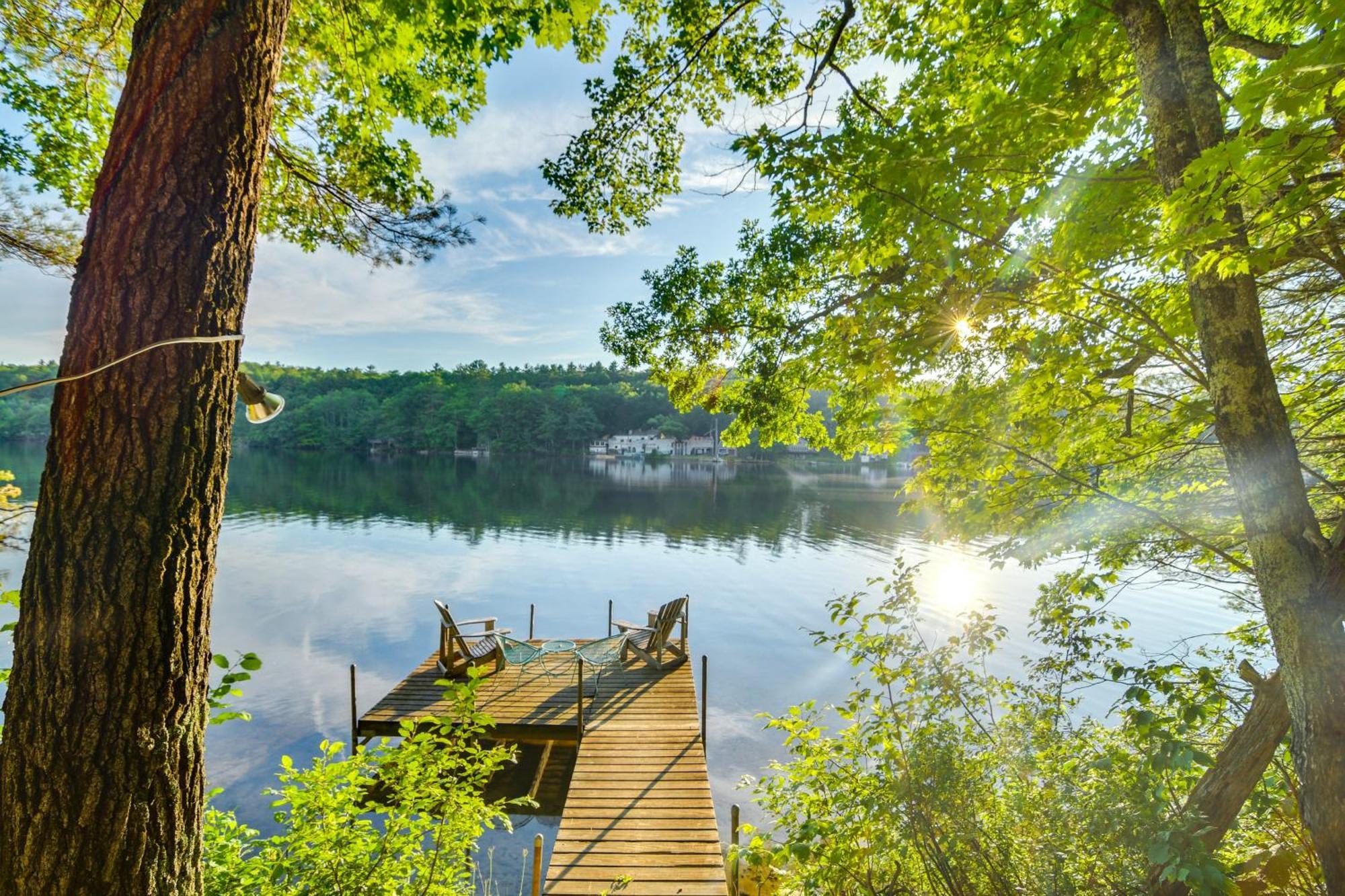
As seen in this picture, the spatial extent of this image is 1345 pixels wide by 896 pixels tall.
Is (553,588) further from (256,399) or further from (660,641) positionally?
(256,399)

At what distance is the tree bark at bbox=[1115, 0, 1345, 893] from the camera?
203cm

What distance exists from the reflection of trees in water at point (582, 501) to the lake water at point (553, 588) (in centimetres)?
29

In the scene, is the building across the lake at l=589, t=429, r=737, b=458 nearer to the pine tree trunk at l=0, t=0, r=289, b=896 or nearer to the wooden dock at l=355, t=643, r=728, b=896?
the wooden dock at l=355, t=643, r=728, b=896

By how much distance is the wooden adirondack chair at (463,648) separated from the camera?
8.05 metres

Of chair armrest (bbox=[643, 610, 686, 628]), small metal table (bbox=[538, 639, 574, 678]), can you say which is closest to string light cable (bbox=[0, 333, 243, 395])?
small metal table (bbox=[538, 639, 574, 678])

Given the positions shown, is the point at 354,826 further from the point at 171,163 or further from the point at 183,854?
the point at 171,163

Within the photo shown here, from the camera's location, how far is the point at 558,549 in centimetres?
2411

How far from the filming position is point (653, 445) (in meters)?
107

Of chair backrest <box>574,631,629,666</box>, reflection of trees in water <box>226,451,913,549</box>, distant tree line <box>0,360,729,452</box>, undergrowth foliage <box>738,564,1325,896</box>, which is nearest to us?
undergrowth foliage <box>738,564,1325,896</box>

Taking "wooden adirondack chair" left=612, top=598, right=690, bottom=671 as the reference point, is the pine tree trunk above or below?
above

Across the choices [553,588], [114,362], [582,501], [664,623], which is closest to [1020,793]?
[114,362]

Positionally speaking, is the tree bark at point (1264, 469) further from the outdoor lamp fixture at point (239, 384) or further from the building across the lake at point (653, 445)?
the building across the lake at point (653, 445)

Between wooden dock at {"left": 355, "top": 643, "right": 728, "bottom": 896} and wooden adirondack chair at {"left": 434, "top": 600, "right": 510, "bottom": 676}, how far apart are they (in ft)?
1.08

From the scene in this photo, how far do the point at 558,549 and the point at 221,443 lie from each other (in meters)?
23.1
